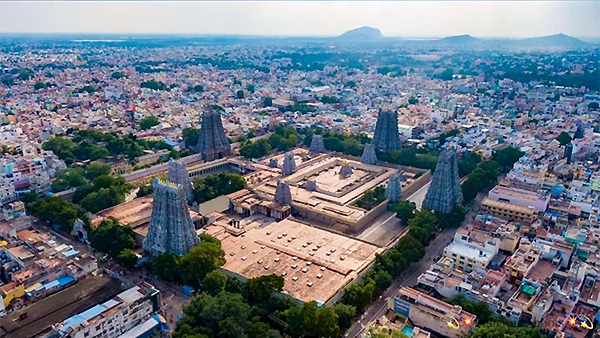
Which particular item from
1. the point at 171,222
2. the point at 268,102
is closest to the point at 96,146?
the point at 171,222

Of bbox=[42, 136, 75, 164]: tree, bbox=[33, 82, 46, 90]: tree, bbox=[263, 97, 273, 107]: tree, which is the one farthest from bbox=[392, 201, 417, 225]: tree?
bbox=[33, 82, 46, 90]: tree

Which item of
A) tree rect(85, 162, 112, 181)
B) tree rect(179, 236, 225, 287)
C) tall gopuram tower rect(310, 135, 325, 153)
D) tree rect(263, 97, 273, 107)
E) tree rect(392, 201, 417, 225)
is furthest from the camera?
tree rect(263, 97, 273, 107)

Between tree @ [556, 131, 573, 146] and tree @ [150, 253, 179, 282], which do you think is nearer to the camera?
tree @ [150, 253, 179, 282]

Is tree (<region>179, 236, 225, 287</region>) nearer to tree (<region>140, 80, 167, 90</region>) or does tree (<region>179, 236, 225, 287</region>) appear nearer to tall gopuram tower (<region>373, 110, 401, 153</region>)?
tall gopuram tower (<region>373, 110, 401, 153</region>)

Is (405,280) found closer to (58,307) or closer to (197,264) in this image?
(197,264)

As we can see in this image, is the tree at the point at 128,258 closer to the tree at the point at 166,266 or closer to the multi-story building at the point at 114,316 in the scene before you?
the tree at the point at 166,266
